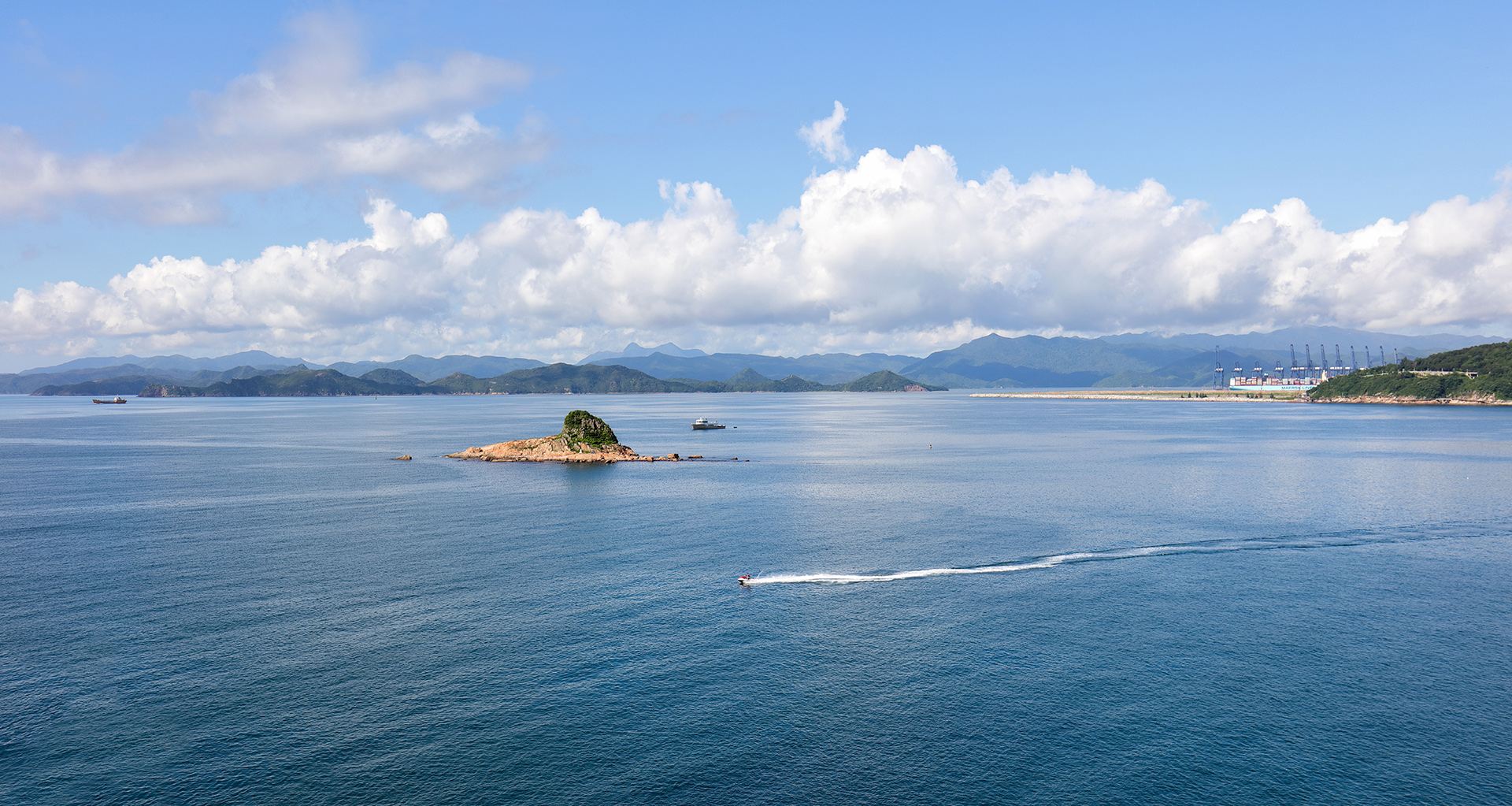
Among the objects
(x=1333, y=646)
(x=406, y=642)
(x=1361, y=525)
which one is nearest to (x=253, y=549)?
(x=406, y=642)

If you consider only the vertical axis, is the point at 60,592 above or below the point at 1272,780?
above

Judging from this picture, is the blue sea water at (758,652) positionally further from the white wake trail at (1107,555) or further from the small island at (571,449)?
the small island at (571,449)

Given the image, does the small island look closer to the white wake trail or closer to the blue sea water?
the blue sea water

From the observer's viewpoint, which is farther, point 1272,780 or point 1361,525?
point 1361,525

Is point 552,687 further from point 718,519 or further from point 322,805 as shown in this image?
point 718,519

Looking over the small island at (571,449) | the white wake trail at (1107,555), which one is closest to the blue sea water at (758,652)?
the white wake trail at (1107,555)

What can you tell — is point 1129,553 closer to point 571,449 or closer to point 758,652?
point 758,652

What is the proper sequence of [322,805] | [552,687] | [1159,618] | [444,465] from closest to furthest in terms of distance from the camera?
[322,805]
[552,687]
[1159,618]
[444,465]
